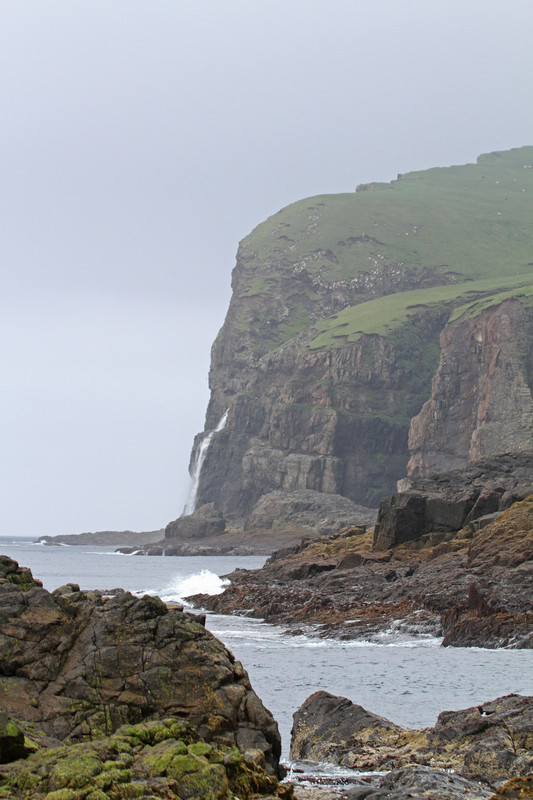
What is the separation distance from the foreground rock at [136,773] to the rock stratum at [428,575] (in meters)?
25.2

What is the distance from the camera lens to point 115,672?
51.7ft

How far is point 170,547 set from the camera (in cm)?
18362

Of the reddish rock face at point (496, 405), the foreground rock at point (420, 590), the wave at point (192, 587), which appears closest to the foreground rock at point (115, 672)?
the foreground rock at point (420, 590)

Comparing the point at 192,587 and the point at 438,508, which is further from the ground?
A: the point at 438,508

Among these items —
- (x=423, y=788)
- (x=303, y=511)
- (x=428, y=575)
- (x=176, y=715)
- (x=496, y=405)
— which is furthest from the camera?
(x=303, y=511)

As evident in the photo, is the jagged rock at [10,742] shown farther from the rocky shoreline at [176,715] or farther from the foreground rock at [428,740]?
the foreground rock at [428,740]

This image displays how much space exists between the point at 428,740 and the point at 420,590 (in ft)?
104

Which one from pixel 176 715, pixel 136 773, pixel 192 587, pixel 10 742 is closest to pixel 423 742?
pixel 176 715

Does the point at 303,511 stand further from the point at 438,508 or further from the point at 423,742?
the point at 423,742

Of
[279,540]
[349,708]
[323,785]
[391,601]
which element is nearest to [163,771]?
[323,785]

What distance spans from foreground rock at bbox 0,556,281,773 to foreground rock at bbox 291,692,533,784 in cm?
293

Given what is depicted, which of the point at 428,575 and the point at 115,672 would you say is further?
the point at 428,575

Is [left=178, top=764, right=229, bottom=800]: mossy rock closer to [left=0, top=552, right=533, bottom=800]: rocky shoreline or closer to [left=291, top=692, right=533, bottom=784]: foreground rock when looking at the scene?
[left=0, top=552, right=533, bottom=800]: rocky shoreline

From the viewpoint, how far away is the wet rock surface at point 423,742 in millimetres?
15070
